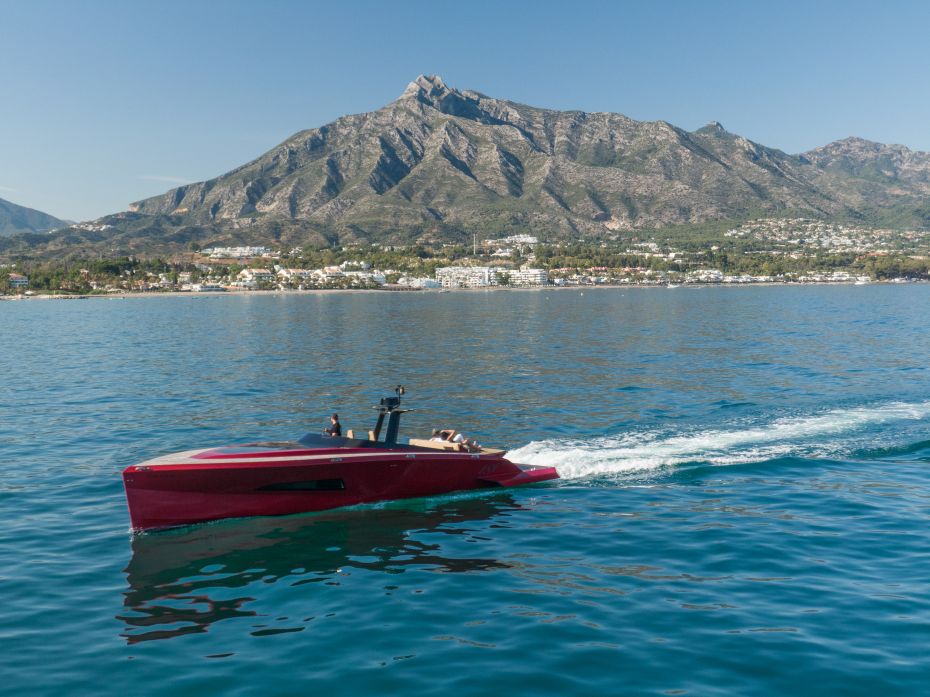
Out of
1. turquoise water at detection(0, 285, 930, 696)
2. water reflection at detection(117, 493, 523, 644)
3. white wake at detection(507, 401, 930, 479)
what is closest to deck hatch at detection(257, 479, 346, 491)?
water reflection at detection(117, 493, 523, 644)

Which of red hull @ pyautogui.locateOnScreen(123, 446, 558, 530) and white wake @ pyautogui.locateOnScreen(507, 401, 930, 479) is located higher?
red hull @ pyautogui.locateOnScreen(123, 446, 558, 530)

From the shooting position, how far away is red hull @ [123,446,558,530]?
16656 millimetres

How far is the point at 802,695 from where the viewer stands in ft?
32.0

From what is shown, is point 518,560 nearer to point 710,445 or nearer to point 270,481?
point 270,481

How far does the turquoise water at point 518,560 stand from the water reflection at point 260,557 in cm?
7

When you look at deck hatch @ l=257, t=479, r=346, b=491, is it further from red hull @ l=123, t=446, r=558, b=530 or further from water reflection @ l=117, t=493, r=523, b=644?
water reflection @ l=117, t=493, r=523, b=644

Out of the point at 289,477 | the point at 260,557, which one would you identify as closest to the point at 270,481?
the point at 289,477

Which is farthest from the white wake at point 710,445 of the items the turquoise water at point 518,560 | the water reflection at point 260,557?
the water reflection at point 260,557

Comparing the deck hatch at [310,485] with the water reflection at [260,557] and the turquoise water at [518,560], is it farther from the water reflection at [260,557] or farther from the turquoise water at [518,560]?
the turquoise water at [518,560]

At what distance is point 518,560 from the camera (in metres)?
15.2

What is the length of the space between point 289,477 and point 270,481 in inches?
18.2

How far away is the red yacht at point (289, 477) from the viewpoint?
54.7 feet

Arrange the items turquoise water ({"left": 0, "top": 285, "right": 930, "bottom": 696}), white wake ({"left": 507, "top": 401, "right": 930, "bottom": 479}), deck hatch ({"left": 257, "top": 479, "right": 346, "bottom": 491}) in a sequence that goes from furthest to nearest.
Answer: white wake ({"left": 507, "top": 401, "right": 930, "bottom": 479}) < deck hatch ({"left": 257, "top": 479, "right": 346, "bottom": 491}) < turquoise water ({"left": 0, "top": 285, "right": 930, "bottom": 696})

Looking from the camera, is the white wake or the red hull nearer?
the red hull
